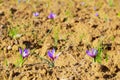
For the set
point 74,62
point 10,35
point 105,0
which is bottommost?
point 74,62

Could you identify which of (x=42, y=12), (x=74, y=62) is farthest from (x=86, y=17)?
(x=74, y=62)

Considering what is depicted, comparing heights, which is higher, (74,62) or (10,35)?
(10,35)

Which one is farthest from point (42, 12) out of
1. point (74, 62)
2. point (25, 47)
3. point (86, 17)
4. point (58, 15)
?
point (74, 62)

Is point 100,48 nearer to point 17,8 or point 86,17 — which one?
point 86,17

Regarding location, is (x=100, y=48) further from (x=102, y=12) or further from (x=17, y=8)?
(x=17, y=8)

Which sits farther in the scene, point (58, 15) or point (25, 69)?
point (58, 15)

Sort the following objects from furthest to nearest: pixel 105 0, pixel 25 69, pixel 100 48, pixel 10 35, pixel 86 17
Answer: pixel 105 0 < pixel 86 17 < pixel 10 35 < pixel 100 48 < pixel 25 69

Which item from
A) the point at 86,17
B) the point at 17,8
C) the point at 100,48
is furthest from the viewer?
the point at 17,8
